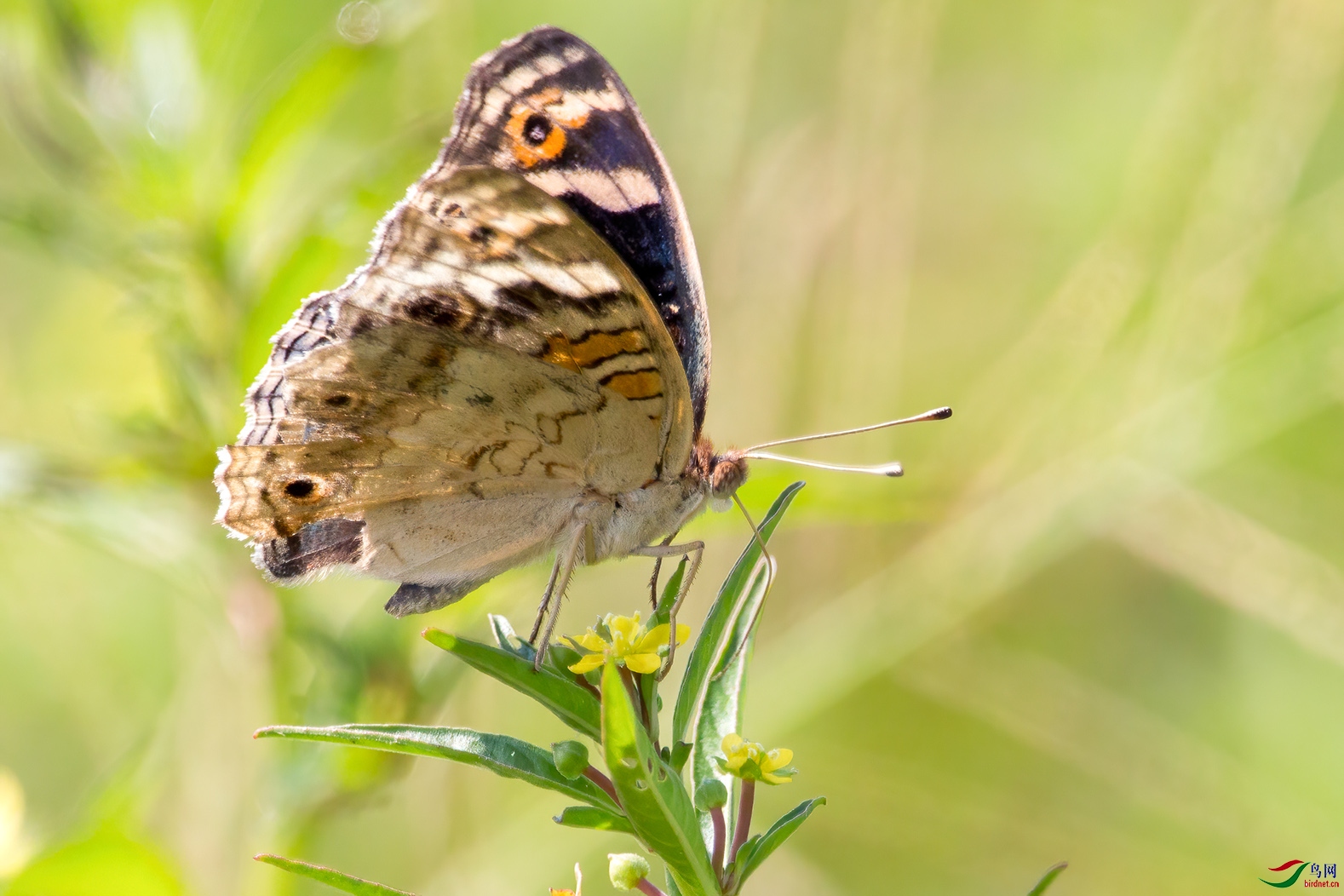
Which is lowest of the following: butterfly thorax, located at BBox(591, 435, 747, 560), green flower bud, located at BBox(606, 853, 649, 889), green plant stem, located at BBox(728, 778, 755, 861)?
green flower bud, located at BBox(606, 853, 649, 889)

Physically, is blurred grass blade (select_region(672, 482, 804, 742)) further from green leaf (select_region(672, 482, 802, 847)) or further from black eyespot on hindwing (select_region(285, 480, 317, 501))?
black eyespot on hindwing (select_region(285, 480, 317, 501))

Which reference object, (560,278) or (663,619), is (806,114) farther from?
(663,619)

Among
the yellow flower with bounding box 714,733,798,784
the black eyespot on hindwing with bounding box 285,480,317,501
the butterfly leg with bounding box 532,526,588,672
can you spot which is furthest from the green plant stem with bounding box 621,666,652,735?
the black eyespot on hindwing with bounding box 285,480,317,501

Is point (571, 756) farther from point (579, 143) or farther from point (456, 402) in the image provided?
point (579, 143)

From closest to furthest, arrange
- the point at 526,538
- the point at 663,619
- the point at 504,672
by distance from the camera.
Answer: the point at 504,672 → the point at 663,619 → the point at 526,538

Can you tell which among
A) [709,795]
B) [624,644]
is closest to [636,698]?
[624,644]

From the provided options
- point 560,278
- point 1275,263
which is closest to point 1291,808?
point 1275,263

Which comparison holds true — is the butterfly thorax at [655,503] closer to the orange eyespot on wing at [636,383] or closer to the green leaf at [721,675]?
the orange eyespot on wing at [636,383]
